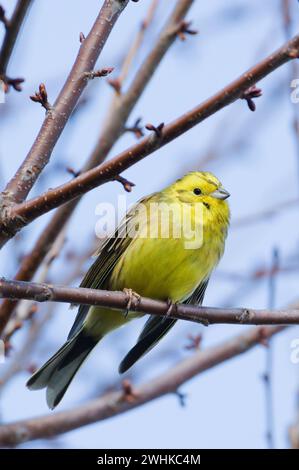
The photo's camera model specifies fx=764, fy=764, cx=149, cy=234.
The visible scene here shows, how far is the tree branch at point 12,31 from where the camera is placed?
2355 mm

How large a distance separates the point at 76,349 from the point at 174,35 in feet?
6.01

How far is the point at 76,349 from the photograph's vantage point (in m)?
4.39

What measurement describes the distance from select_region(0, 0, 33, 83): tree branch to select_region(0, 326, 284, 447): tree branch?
1.79 metres

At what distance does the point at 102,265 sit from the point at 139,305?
3.20 feet

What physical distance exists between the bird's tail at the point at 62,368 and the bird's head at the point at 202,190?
0.99m

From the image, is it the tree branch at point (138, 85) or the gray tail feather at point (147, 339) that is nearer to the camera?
the tree branch at point (138, 85)

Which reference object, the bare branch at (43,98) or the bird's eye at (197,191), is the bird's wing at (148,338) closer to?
the bird's eye at (197,191)

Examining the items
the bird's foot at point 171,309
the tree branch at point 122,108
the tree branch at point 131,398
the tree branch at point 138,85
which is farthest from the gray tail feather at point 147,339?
the tree branch at point 138,85

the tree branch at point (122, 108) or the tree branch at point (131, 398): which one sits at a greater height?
the tree branch at point (122, 108)

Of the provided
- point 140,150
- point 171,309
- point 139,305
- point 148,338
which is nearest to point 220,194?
point 148,338
